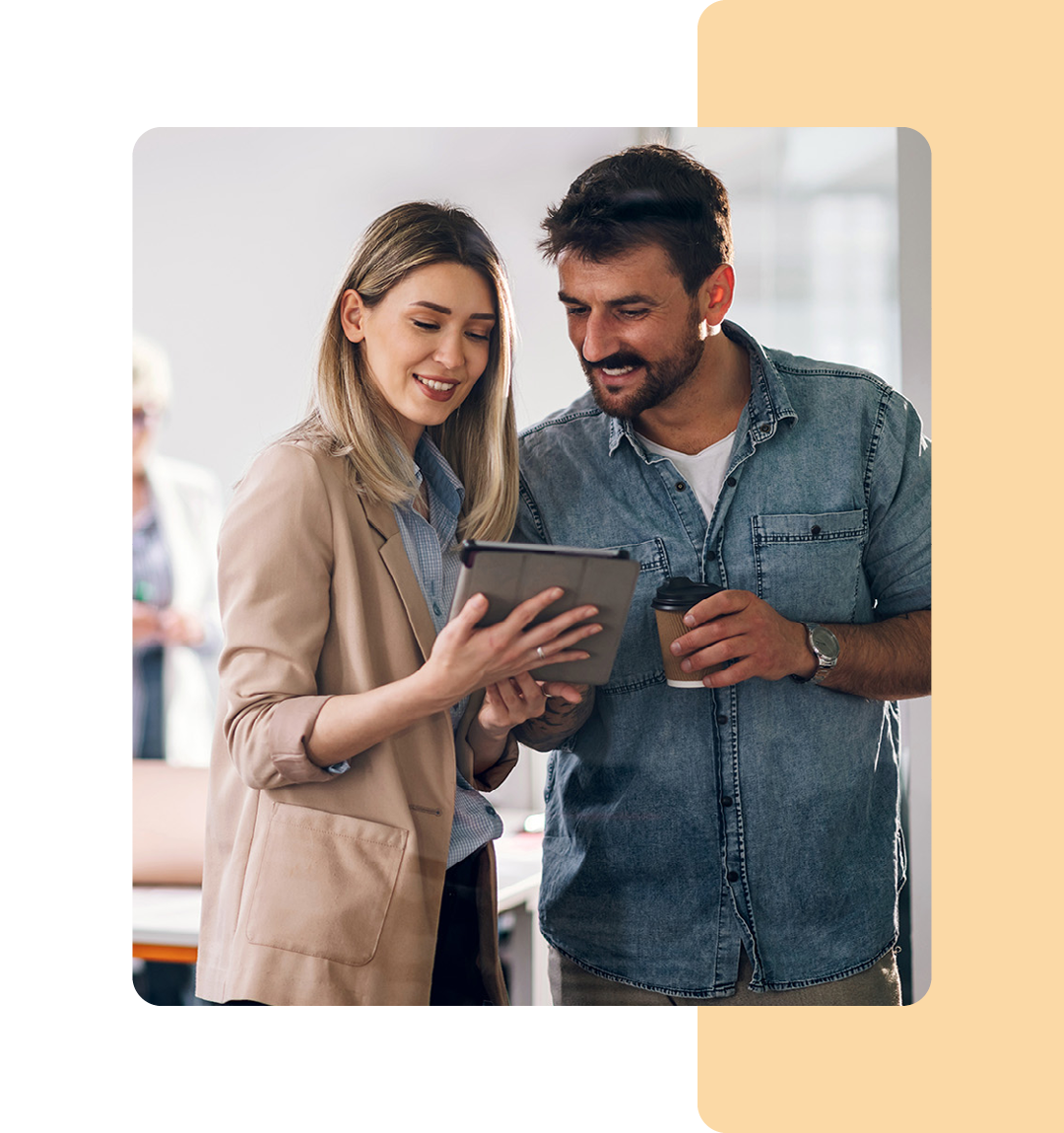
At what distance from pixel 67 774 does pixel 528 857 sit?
0.87m

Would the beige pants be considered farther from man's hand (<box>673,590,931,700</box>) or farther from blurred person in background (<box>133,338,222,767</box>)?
blurred person in background (<box>133,338,222,767</box>)

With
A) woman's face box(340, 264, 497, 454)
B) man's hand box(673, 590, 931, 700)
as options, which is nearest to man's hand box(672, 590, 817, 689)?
man's hand box(673, 590, 931, 700)

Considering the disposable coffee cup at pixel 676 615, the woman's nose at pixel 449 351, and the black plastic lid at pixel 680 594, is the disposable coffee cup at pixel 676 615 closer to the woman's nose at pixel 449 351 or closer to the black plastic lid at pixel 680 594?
the black plastic lid at pixel 680 594

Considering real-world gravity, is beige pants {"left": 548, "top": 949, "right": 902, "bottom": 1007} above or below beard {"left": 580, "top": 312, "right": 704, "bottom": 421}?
below

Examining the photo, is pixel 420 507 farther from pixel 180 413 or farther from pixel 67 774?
pixel 67 774

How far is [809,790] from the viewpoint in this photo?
7.22ft

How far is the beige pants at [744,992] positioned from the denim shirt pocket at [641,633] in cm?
52

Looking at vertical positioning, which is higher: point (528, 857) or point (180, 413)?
point (180, 413)

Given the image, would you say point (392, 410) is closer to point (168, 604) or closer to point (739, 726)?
point (168, 604)

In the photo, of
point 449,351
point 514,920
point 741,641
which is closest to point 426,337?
point 449,351

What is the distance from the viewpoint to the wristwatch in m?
2.14

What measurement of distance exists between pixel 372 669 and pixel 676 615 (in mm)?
527

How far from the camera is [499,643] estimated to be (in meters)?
2.04

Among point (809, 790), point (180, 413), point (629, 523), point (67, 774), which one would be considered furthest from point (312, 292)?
point (809, 790)
